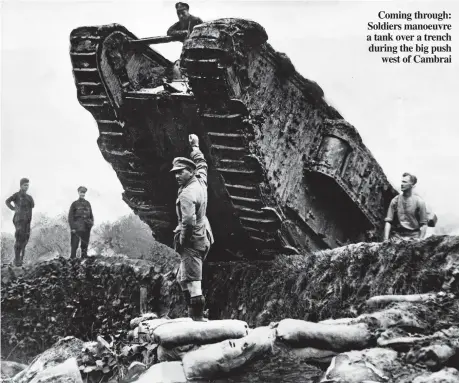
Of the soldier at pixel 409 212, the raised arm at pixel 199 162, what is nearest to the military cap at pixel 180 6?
the raised arm at pixel 199 162

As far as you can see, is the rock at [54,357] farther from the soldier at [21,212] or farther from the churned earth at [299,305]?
the soldier at [21,212]

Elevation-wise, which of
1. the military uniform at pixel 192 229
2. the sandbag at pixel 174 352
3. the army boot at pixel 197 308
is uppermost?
the military uniform at pixel 192 229

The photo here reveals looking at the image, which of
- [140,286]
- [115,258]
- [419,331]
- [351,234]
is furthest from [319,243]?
[419,331]

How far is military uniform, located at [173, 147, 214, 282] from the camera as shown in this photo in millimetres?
6262

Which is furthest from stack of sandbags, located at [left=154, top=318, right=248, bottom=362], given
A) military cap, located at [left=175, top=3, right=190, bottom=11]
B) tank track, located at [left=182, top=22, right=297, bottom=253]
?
military cap, located at [left=175, top=3, right=190, bottom=11]

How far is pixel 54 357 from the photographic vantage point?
5531 millimetres

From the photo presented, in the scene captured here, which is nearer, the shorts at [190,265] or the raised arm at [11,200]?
the shorts at [190,265]

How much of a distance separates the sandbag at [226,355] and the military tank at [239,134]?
127 inches

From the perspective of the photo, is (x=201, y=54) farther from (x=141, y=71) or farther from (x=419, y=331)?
(x=419, y=331)

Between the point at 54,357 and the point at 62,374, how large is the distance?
27.0 inches

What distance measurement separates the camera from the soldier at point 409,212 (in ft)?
24.1

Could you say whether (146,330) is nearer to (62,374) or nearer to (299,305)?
(62,374)

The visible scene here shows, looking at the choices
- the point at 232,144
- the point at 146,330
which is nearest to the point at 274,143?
the point at 232,144

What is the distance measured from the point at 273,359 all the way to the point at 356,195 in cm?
431
